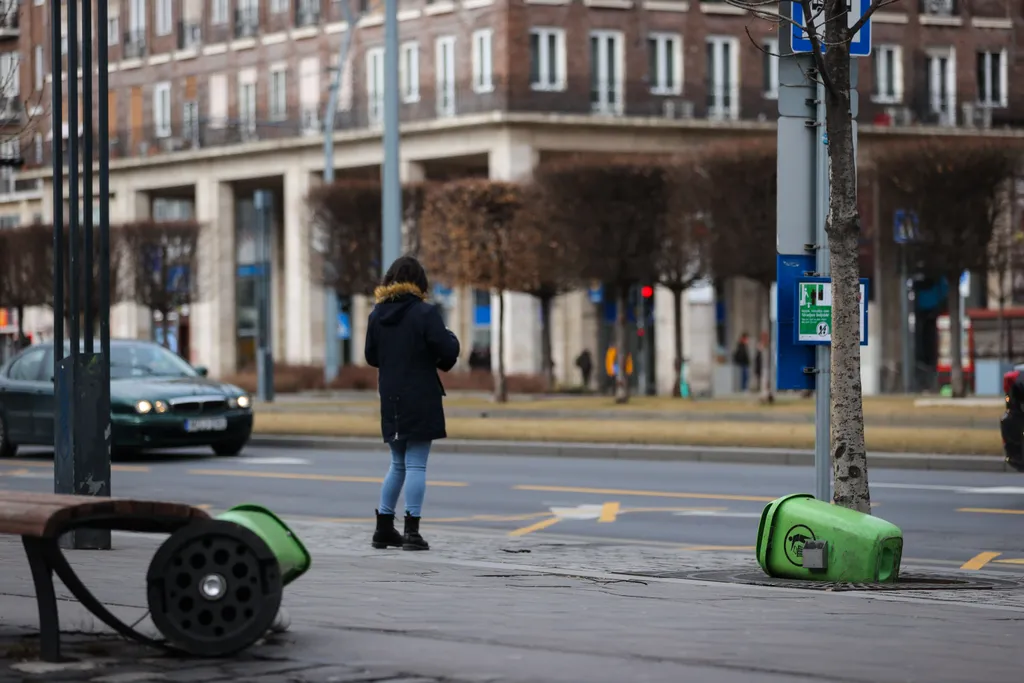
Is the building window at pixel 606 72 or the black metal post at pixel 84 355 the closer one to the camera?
the black metal post at pixel 84 355

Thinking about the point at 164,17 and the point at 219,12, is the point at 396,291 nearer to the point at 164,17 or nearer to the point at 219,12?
the point at 219,12

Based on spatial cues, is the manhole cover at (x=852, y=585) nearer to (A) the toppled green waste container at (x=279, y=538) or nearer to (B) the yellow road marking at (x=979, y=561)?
(B) the yellow road marking at (x=979, y=561)

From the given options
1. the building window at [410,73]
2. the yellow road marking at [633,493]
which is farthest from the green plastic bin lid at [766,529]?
the building window at [410,73]

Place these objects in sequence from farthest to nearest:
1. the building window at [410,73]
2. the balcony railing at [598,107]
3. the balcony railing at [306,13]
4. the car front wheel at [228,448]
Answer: the balcony railing at [306,13] → the building window at [410,73] → the balcony railing at [598,107] → the car front wheel at [228,448]

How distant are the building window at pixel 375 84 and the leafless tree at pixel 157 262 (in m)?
6.13

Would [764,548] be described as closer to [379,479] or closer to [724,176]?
[379,479]

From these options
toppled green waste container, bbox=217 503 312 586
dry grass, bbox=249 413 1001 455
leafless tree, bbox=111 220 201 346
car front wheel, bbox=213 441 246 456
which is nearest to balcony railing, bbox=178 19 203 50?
leafless tree, bbox=111 220 201 346

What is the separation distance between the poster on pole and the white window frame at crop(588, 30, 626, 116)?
43.6m

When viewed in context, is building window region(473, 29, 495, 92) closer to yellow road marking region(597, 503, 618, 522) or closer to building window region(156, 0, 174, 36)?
building window region(156, 0, 174, 36)

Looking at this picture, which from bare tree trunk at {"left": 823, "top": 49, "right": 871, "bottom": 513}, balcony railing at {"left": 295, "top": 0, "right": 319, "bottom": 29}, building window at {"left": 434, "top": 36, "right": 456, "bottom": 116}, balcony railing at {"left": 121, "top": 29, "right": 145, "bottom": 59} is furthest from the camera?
balcony railing at {"left": 121, "top": 29, "right": 145, "bottom": 59}

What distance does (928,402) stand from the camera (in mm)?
36438

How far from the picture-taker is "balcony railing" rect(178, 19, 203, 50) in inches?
2596

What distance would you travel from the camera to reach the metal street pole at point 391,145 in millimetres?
29406

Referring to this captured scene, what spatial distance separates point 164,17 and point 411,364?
5765 cm
